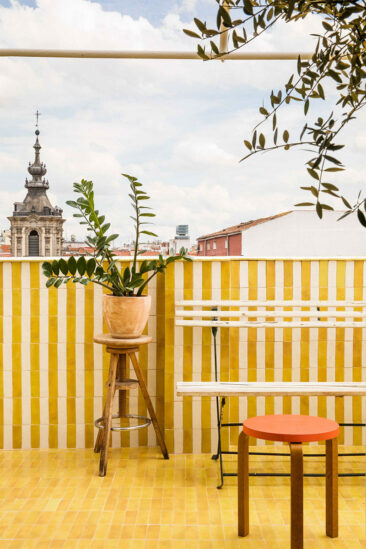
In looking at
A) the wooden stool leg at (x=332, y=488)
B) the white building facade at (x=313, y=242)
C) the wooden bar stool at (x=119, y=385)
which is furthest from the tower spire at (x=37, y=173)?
the wooden stool leg at (x=332, y=488)

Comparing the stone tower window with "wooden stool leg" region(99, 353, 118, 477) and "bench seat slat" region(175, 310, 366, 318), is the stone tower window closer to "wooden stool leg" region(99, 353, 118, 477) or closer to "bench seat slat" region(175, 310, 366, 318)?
"wooden stool leg" region(99, 353, 118, 477)

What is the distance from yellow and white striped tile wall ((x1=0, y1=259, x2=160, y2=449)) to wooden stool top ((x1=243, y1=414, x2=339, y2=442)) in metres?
1.57

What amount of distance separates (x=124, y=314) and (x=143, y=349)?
1.71 ft

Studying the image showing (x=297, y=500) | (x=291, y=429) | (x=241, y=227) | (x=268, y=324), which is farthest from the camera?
(x=241, y=227)

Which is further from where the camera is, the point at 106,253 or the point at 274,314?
the point at 274,314

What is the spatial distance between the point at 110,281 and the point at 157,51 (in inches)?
60.8

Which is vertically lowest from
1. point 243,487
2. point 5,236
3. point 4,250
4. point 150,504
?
point 150,504

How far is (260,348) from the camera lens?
3824mm

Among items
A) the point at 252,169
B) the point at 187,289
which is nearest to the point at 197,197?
the point at 252,169

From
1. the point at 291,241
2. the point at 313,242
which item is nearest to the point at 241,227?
the point at 291,241

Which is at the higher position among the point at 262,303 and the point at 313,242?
the point at 313,242

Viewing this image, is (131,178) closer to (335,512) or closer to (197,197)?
(197,197)

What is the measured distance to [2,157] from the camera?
4.48 meters

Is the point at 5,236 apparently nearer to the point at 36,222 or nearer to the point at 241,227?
the point at 36,222
